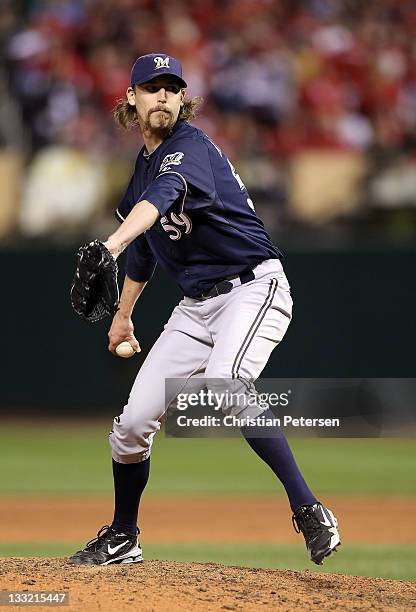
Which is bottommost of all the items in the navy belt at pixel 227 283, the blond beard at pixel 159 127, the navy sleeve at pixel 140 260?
the navy belt at pixel 227 283

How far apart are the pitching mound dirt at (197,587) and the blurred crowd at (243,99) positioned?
6115 millimetres

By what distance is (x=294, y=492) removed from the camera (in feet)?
13.4

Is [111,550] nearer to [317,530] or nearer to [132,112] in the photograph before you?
[317,530]

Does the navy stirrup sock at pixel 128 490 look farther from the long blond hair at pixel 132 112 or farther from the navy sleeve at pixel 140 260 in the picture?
the long blond hair at pixel 132 112

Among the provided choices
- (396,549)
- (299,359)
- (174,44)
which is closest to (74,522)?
(396,549)

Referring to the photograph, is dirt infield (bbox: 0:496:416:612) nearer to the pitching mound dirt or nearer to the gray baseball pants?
the pitching mound dirt

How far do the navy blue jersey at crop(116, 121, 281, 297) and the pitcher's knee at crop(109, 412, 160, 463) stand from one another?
21.1 inches

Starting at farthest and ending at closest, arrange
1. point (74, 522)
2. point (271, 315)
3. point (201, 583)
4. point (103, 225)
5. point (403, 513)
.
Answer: point (103, 225)
point (403, 513)
point (74, 522)
point (271, 315)
point (201, 583)

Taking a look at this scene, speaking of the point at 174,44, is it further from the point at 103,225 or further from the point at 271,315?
the point at 271,315

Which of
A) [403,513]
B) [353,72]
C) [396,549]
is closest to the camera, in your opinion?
[396,549]

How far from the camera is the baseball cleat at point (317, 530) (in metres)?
3.99

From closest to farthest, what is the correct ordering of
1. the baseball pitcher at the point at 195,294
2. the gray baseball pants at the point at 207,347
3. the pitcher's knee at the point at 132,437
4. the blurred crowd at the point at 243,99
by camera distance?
the baseball pitcher at the point at 195,294 → the gray baseball pants at the point at 207,347 → the pitcher's knee at the point at 132,437 → the blurred crowd at the point at 243,99

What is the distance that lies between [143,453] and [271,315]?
0.75 m

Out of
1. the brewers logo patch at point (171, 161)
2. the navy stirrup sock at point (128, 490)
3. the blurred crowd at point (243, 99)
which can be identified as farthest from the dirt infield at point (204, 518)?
the blurred crowd at point (243, 99)
